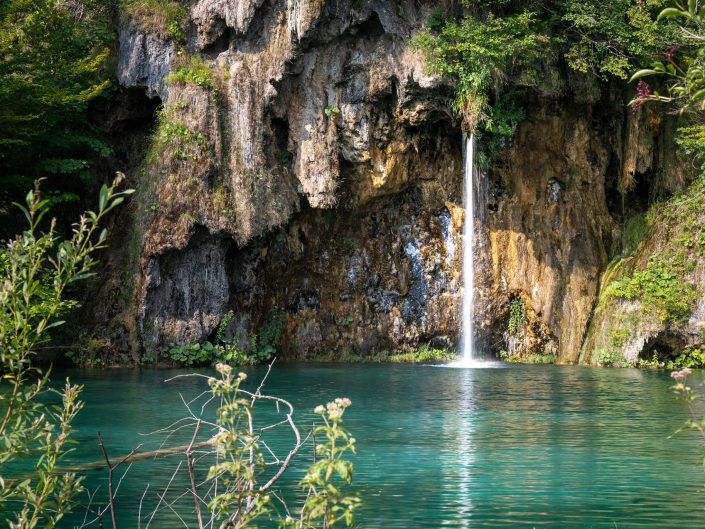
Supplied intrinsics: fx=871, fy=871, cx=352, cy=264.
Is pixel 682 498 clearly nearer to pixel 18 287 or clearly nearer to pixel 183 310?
pixel 18 287

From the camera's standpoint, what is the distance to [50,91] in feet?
74.5

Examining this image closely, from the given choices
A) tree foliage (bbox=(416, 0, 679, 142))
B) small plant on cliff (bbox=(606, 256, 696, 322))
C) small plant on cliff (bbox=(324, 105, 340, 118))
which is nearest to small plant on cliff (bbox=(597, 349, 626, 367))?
small plant on cliff (bbox=(606, 256, 696, 322))

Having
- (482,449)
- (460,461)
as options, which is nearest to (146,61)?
(482,449)

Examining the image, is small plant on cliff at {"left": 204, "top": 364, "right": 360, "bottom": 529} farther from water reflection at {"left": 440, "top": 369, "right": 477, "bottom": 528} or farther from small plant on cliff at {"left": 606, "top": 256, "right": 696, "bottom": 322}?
Answer: small plant on cliff at {"left": 606, "top": 256, "right": 696, "bottom": 322}

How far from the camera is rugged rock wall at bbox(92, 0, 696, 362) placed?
25656 mm

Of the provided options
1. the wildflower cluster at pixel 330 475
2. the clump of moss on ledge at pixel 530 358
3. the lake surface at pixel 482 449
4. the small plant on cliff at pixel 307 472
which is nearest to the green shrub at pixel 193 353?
the lake surface at pixel 482 449

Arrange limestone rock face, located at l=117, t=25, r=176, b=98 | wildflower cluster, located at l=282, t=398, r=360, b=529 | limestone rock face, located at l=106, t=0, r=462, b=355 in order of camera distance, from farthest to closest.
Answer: limestone rock face, located at l=117, t=25, r=176, b=98, limestone rock face, located at l=106, t=0, r=462, b=355, wildflower cluster, located at l=282, t=398, r=360, b=529

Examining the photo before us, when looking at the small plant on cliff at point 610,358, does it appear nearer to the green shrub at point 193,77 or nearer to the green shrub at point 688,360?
the green shrub at point 688,360

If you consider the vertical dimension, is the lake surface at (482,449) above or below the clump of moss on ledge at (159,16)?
below

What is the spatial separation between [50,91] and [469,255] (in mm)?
14001

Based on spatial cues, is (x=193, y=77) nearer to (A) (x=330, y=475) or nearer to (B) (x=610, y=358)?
(B) (x=610, y=358)

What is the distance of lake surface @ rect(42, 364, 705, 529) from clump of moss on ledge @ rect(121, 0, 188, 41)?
38.2 ft

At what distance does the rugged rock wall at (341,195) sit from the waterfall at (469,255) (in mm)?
514

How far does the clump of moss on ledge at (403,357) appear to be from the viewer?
29.2 m
